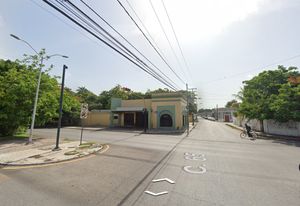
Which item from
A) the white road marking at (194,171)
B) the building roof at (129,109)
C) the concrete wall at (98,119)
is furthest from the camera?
the concrete wall at (98,119)

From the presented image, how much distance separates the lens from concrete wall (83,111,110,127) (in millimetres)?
31144

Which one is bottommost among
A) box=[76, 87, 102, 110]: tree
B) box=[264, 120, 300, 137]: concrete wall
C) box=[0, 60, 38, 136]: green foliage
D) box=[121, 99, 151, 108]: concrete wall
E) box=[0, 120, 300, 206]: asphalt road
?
box=[0, 120, 300, 206]: asphalt road

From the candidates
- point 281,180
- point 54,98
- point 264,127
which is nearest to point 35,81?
point 54,98

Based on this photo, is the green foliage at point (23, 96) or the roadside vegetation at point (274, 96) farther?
the roadside vegetation at point (274, 96)

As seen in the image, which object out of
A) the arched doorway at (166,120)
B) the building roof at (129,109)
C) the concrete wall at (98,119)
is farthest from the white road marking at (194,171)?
the concrete wall at (98,119)

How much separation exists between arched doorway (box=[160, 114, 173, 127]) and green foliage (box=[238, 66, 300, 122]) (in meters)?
9.96

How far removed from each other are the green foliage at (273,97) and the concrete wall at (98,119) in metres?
22.6

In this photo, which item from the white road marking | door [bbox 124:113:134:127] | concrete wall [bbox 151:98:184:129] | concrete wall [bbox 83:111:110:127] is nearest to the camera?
the white road marking

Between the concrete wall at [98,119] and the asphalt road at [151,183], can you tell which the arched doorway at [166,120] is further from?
the asphalt road at [151,183]

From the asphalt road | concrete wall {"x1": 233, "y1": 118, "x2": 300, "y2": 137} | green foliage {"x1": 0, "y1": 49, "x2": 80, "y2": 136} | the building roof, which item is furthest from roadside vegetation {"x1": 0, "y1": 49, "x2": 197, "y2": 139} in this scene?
concrete wall {"x1": 233, "y1": 118, "x2": 300, "y2": 137}

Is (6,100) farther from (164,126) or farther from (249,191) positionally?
(164,126)

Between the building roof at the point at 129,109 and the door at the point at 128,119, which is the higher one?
the building roof at the point at 129,109

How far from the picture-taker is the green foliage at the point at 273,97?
48.8ft

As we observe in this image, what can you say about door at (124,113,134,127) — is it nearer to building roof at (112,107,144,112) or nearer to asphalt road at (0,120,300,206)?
building roof at (112,107,144,112)
